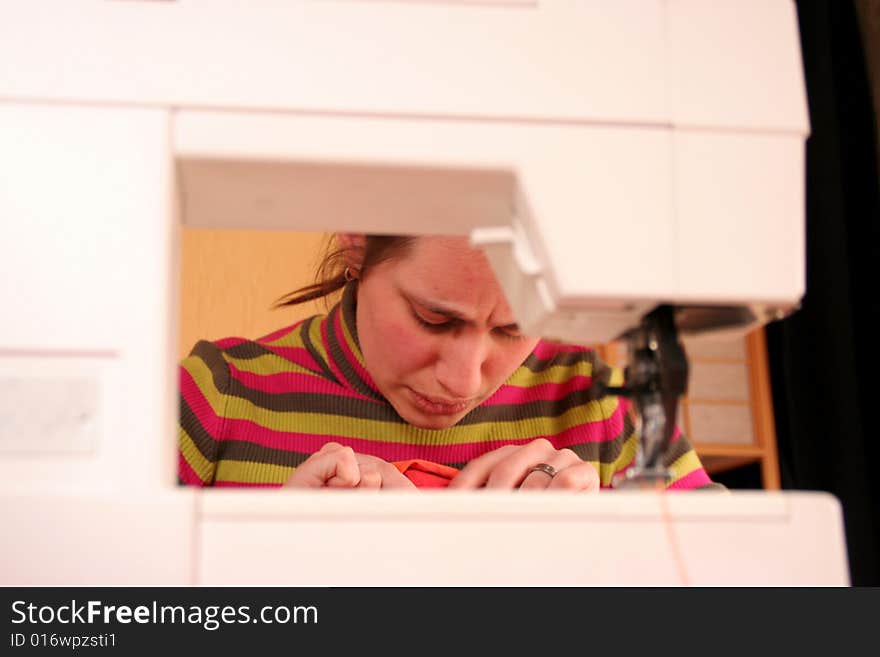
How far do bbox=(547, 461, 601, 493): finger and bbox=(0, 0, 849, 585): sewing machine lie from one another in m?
0.24

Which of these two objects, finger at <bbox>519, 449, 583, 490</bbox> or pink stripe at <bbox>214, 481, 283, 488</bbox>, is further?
pink stripe at <bbox>214, 481, 283, 488</bbox>

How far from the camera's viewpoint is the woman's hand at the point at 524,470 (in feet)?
3.29

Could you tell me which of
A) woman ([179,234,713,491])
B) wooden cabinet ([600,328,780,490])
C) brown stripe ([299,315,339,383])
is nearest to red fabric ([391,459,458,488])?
woman ([179,234,713,491])

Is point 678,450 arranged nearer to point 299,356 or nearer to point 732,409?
point 299,356

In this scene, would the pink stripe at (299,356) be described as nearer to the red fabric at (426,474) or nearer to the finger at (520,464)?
the red fabric at (426,474)

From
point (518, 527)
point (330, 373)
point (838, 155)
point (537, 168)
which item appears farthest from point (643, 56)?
point (838, 155)

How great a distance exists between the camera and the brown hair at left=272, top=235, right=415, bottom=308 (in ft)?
4.00

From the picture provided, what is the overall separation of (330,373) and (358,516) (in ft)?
2.51

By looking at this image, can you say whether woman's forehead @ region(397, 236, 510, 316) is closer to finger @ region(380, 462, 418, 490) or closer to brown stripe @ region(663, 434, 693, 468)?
finger @ region(380, 462, 418, 490)

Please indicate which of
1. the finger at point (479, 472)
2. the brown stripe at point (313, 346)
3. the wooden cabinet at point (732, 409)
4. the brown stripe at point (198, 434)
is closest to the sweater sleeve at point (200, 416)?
the brown stripe at point (198, 434)

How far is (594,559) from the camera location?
605 mm
